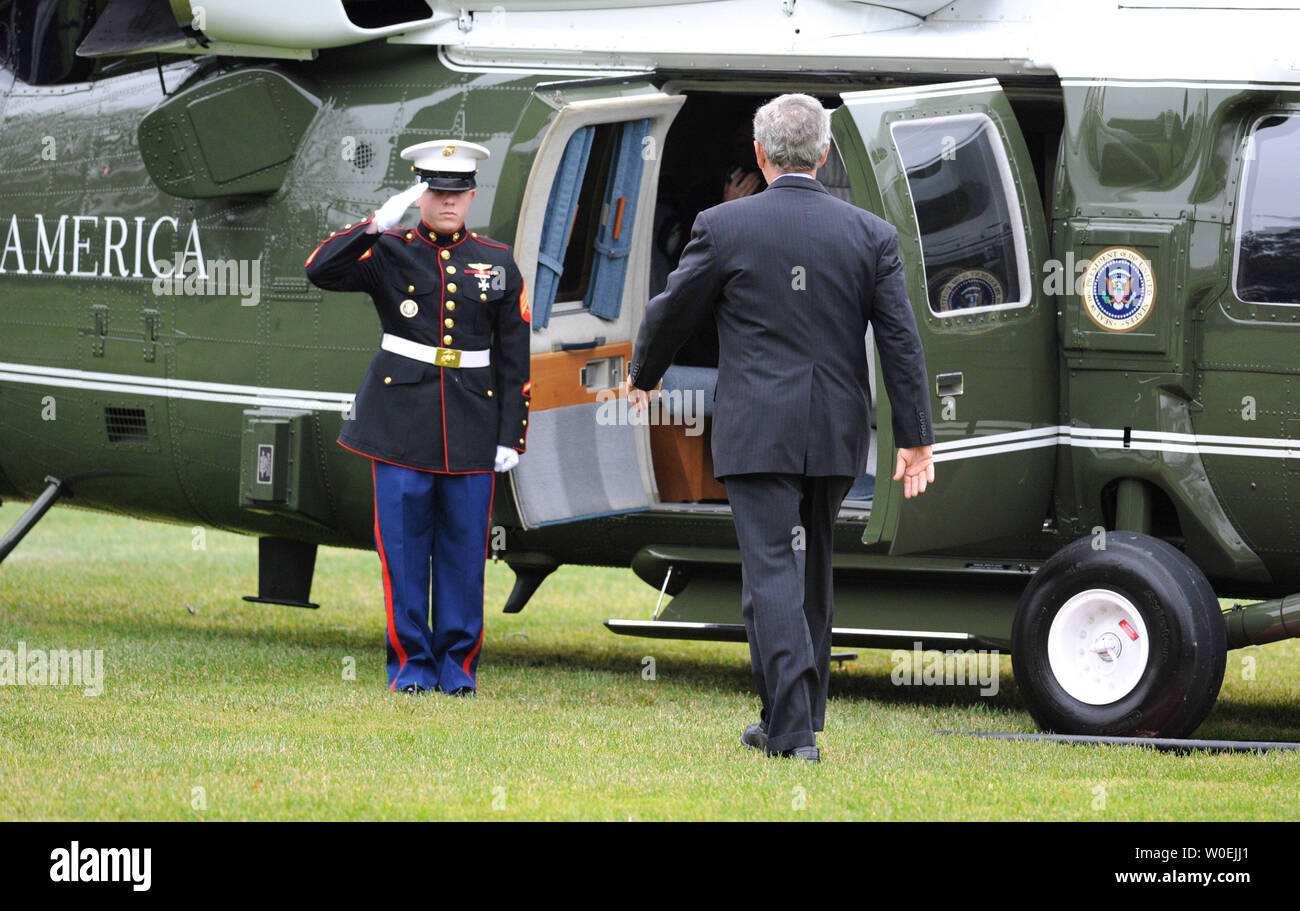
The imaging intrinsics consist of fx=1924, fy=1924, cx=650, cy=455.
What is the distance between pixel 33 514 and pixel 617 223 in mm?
2825

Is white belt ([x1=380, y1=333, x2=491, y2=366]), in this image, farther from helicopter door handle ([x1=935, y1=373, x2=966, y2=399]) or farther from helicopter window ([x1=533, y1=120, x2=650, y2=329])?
helicopter door handle ([x1=935, y1=373, x2=966, y2=399])

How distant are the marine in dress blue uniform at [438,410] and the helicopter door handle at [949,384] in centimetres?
157

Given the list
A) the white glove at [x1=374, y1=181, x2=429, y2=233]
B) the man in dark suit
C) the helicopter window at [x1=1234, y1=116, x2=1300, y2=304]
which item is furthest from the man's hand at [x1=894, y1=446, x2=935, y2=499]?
the white glove at [x1=374, y1=181, x2=429, y2=233]

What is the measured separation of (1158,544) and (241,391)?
3715 millimetres

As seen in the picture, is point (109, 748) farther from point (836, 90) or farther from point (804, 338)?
point (836, 90)

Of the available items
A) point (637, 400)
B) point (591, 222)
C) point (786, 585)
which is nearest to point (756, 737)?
point (786, 585)

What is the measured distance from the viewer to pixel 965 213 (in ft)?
22.2

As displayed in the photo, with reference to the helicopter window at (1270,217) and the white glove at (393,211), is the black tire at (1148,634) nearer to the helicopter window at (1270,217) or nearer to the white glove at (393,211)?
the helicopter window at (1270,217)

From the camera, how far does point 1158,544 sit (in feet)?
21.4

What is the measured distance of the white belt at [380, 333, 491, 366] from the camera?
7.09m

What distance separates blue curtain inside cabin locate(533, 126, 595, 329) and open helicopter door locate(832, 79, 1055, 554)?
51.4 inches

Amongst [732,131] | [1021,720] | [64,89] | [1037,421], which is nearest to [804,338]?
[1037,421]

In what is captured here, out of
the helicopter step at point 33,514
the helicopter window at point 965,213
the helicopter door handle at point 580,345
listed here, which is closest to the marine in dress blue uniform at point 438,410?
the helicopter door handle at point 580,345

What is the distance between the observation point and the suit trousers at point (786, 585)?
219 inches
